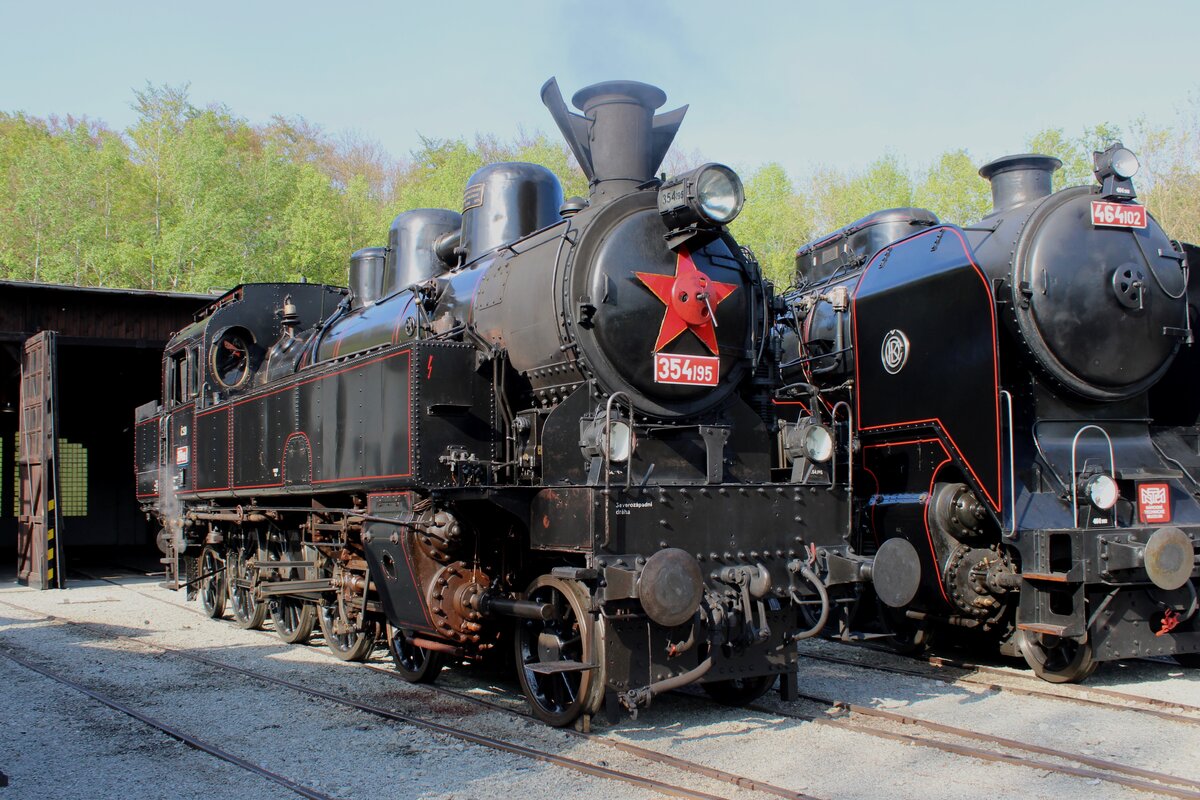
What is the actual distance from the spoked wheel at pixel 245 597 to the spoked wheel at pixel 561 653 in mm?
4783

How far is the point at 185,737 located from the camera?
18.8 feet

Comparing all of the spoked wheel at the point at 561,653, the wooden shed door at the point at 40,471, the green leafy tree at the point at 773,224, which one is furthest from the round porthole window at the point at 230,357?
the green leafy tree at the point at 773,224

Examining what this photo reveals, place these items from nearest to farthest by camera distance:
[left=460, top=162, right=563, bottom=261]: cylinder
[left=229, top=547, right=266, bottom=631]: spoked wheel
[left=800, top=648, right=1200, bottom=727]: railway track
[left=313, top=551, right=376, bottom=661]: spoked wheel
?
1. [left=800, top=648, right=1200, bottom=727]: railway track
2. [left=313, top=551, right=376, bottom=661]: spoked wheel
3. [left=460, top=162, right=563, bottom=261]: cylinder
4. [left=229, top=547, right=266, bottom=631]: spoked wheel

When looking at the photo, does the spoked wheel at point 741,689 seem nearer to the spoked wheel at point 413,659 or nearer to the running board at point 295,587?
the spoked wheel at point 413,659

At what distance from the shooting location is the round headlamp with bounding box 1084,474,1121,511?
270 inches

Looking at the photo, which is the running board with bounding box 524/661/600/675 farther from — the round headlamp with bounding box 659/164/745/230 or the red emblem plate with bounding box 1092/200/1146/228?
the red emblem plate with bounding box 1092/200/1146/228

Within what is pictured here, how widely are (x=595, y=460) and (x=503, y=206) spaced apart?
319 centimetres

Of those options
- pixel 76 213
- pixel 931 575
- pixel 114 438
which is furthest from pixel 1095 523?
pixel 76 213

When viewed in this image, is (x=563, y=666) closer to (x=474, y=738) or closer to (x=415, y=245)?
(x=474, y=738)

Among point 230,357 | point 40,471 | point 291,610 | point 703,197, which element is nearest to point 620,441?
point 703,197

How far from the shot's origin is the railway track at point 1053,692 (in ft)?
20.6

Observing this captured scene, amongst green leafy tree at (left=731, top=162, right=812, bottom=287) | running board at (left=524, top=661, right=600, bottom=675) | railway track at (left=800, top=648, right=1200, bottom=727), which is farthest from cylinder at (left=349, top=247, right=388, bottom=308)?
green leafy tree at (left=731, top=162, right=812, bottom=287)

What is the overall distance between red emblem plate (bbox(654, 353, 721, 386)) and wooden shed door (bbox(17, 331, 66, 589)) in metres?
13.2

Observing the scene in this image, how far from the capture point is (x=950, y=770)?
4.96m
